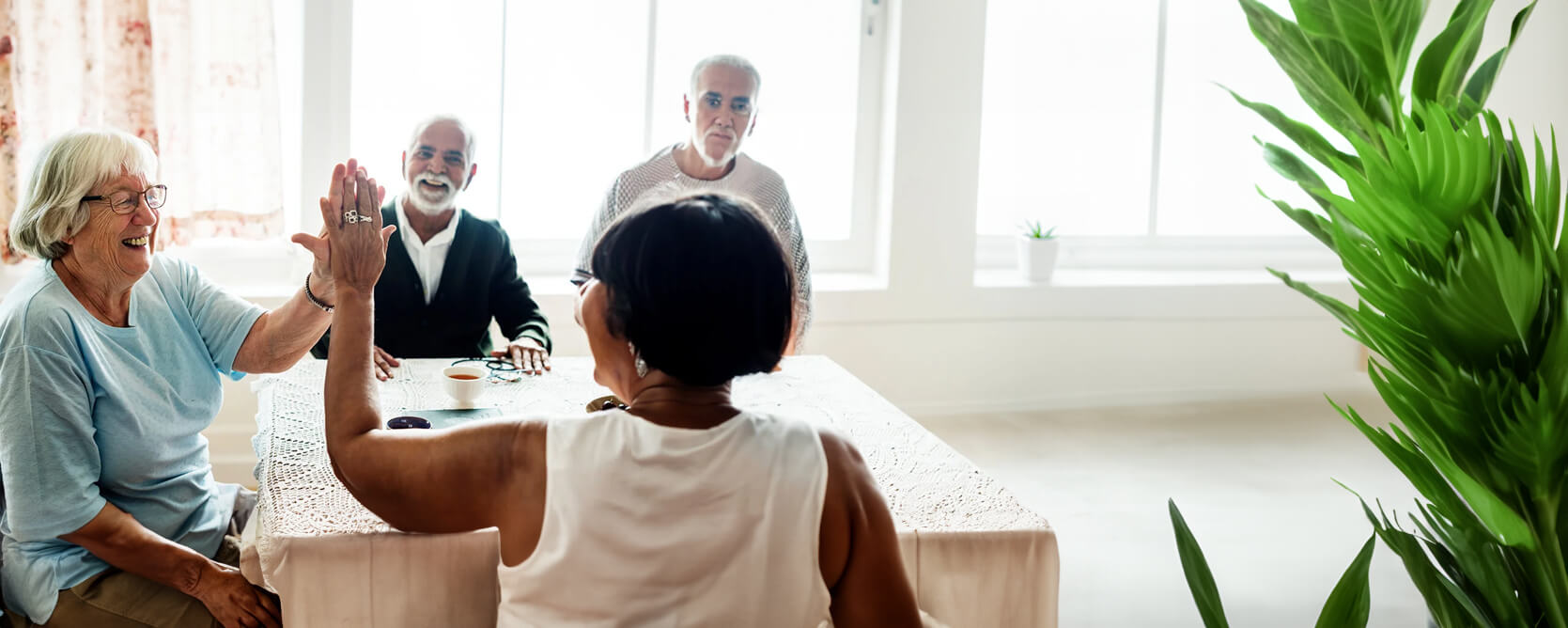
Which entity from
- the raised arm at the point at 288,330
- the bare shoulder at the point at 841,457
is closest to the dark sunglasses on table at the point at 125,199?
the raised arm at the point at 288,330

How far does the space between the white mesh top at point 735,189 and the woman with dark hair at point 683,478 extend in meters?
2.03

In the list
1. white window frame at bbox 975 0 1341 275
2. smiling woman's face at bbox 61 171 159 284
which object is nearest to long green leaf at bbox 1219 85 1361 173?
smiling woman's face at bbox 61 171 159 284

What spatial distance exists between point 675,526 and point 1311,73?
860 millimetres

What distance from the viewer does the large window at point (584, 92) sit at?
4.53 m

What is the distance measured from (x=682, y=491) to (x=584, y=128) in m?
3.67

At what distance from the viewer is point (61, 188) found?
196 cm

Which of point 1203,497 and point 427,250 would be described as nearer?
point 427,250

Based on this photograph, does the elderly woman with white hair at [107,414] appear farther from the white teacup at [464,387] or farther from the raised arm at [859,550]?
the raised arm at [859,550]

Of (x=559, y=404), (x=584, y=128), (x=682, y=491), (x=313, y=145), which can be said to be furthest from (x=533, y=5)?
(x=682, y=491)

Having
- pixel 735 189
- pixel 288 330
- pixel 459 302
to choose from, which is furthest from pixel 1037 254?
pixel 288 330

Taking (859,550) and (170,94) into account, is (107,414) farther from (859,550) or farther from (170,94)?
(170,94)

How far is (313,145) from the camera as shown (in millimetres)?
4328

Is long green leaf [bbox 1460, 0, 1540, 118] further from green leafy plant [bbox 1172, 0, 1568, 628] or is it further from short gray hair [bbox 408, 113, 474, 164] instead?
short gray hair [bbox 408, 113, 474, 164]

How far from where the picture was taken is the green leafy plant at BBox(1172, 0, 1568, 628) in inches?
52.1
